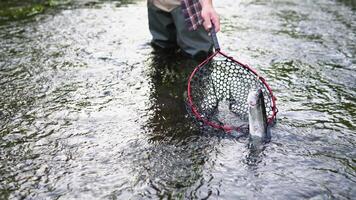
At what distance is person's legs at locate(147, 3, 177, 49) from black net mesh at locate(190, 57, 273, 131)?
1.58 m

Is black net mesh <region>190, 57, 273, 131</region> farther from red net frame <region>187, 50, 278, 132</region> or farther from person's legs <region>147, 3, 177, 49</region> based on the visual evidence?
person's legs <region>147, 3, 177, 49</region>

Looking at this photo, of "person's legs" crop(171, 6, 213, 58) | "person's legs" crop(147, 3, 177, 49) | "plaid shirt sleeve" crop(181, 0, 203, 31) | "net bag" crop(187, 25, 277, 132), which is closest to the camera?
"net bag" crop(187, 25, 277, 132)

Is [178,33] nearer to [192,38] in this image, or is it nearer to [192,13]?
[192,38]

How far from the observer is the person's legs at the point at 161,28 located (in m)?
5.95

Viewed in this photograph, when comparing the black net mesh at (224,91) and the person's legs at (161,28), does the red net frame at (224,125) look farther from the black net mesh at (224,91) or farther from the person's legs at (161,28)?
the person's legs at (161,28)

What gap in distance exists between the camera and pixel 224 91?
4598 millimetres

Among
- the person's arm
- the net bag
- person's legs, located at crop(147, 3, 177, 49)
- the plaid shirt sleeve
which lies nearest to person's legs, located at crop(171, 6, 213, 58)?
the plaid shirt sleeve

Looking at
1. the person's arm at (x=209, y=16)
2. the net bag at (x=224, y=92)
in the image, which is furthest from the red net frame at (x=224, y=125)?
the person's arm at (x=209, y=16)

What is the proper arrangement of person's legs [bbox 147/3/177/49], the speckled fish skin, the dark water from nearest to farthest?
the dark water → the speckled fish skin → person's legs [bbox 147/3/177/49]

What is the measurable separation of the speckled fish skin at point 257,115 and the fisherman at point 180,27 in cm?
146

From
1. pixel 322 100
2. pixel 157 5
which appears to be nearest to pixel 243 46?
pixel 157 5

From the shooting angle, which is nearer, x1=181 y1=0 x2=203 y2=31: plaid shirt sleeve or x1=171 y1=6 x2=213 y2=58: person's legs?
x1=181 y1=0 x2=203 y2=31: plaid shirt sleeve

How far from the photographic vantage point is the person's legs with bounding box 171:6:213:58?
219 inches

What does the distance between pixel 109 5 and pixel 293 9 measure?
3558 mm
